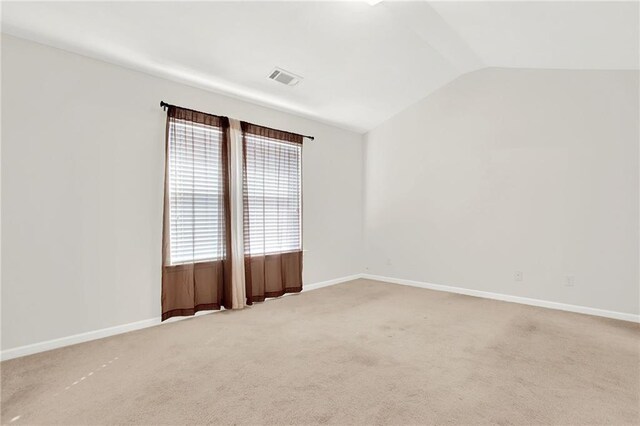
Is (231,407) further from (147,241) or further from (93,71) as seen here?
(93,71)

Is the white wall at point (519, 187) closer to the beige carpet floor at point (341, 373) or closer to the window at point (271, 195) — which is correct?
the beige carpet floor at point (341, 373)

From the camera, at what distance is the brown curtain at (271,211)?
3.93 metres

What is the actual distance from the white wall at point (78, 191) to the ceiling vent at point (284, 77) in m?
0.81

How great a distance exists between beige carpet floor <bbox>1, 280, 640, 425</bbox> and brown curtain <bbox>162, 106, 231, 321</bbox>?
31 cm

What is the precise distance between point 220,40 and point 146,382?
2.84 meters

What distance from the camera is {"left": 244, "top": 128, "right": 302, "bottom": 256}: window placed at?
3.95 meters

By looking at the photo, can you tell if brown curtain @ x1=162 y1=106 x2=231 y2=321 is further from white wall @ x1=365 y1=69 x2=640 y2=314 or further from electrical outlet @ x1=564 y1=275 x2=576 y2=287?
electrical outlet @ x1=564 y1=275 x2=576 y2=287

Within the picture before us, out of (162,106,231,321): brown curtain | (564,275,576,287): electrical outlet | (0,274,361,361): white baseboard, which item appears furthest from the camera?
(564,275,576,287): electrical outlet

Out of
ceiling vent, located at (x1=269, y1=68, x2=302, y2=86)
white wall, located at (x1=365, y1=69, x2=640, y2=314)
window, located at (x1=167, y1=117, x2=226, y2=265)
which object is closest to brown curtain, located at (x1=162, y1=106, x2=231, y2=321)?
window, located at (x1=167, y1=117, x2=226, y2=265)

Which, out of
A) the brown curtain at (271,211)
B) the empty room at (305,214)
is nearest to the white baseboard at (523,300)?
the empty room at (305,214)

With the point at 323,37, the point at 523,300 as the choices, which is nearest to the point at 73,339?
the point at 323,37

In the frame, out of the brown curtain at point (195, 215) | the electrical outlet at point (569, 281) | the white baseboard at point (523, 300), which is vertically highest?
the brown curtain at point (195, 215)

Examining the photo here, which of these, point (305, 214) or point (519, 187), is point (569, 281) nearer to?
point (519, 187)

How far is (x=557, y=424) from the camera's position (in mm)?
1652
